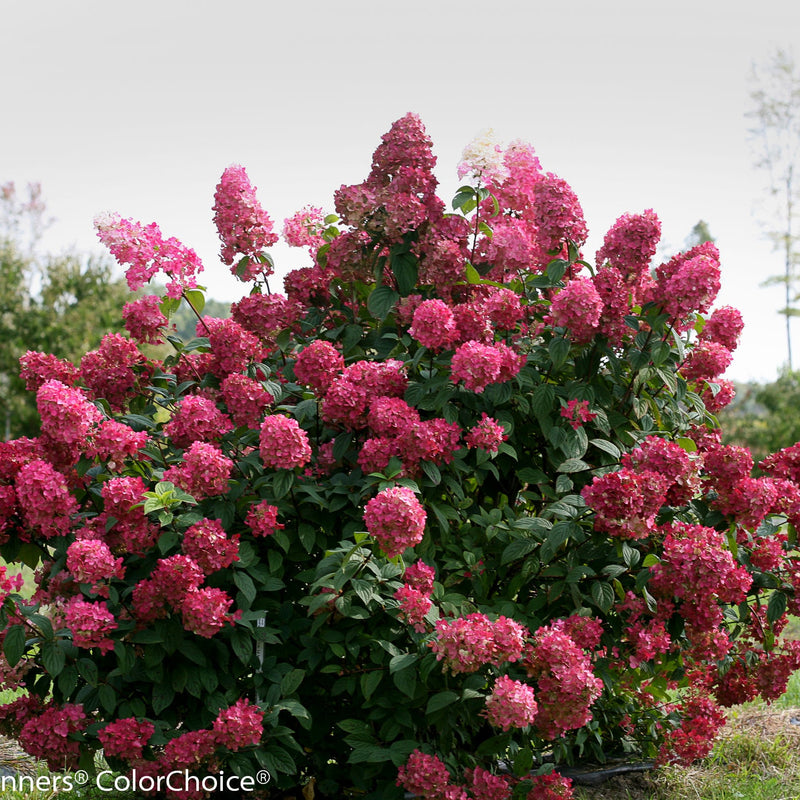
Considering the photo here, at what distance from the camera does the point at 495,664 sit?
2820 mm

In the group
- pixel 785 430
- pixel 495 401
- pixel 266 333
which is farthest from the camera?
pixel 785 430

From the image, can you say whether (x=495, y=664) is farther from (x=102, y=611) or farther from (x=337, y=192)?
(x=337, y=192)

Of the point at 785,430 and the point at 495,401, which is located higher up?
the point at 785,430

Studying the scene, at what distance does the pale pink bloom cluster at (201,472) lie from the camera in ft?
9.55

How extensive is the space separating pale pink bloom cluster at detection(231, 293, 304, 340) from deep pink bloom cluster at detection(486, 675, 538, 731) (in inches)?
71.6

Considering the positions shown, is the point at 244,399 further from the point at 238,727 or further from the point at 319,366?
the point at 238,727

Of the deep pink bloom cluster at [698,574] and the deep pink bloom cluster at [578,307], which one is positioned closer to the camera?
the deep pink bloom cluster at [698,574]

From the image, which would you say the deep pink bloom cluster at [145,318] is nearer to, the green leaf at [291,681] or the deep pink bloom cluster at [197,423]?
the deep pink bloom cluster at [197,423]

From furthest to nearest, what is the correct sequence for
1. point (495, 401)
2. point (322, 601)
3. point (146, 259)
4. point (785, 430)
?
1. point (785, 430)
2. point (146, 259)
3. point (495, 401)
4. point (322, 601)

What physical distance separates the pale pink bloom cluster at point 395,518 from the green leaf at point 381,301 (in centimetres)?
96

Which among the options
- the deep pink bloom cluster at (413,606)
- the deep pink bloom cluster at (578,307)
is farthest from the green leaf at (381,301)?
the deep pink bloom cluster at (413,606)

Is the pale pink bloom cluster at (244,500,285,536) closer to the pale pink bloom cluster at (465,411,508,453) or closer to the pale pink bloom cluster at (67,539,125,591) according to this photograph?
the pale pink bloom cluster at (67,539,125,591)

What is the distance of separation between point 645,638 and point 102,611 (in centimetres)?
195

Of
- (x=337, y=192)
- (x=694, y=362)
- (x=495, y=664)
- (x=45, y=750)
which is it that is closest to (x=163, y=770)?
(x=45, y=750)
